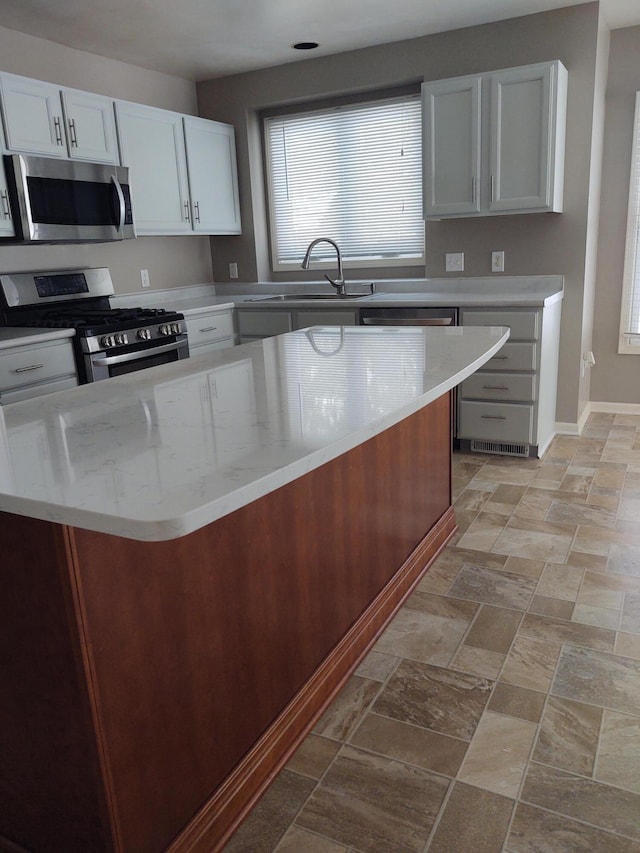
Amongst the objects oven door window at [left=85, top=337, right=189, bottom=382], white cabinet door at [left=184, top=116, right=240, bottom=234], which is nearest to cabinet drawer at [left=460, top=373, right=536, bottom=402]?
oven door window at [left=85, top=337, right=189, bottom=382]

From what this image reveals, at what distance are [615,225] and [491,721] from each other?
3.70m

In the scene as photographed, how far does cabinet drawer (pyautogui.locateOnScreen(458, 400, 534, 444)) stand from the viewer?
3.90 metres

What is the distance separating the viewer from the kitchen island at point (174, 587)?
3.68 feet

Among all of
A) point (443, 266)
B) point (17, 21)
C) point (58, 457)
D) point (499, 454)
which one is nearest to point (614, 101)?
point (443, 266)

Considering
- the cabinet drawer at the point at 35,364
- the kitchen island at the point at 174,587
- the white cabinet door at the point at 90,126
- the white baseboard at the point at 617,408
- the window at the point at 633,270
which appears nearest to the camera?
the kitchen island at the point at 174,587

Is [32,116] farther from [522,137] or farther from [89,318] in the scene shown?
[522,137]

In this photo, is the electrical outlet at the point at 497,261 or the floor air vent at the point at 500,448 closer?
the floor air vent at the point at 500,448

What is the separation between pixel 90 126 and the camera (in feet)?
12.2

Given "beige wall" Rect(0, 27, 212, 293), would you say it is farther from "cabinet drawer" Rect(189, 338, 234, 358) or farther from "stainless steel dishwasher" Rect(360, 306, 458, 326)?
"stainless steel dishwasher" Rect(360, 306, 458, 326)

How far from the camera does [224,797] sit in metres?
1.50

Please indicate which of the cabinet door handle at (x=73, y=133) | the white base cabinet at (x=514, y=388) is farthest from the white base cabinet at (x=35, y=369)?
the white base cabinet at (x=514, y=388)

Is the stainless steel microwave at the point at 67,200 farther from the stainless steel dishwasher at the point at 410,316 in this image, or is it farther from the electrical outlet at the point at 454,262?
the electrical outlet at the point at 454,262

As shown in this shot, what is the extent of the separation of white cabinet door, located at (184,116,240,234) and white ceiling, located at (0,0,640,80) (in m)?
0.44

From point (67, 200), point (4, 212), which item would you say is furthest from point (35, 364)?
point (67, 200)
